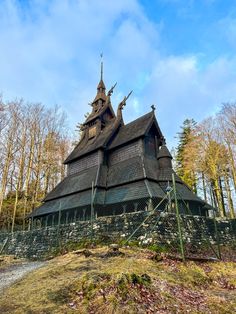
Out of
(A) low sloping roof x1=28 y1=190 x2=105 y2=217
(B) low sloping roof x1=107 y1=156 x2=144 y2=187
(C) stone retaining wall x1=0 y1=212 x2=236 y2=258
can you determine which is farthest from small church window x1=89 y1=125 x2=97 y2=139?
(C) stone retaining wall x1=0 y1=212 x2=236 y2=258

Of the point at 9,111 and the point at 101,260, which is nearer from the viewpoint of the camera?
the point at 101,260

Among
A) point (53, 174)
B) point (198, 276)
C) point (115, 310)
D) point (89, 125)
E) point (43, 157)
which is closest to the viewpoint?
point (115, 310)

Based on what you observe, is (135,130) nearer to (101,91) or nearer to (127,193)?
(127,193)

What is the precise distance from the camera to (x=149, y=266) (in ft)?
29.8

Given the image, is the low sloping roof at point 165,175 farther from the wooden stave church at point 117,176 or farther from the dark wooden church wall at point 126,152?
the dark wooden church wall at point 126,152

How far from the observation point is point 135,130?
74.9 ft

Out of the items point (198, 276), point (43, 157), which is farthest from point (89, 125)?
point (198, 276)

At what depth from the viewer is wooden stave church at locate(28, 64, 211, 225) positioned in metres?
17.7

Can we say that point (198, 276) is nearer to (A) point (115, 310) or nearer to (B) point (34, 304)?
(A) point (115, 310)

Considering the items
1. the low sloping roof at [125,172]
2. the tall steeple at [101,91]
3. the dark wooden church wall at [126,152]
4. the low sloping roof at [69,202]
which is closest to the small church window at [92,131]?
the tall steeple at [101,91]

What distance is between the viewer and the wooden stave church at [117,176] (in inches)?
697

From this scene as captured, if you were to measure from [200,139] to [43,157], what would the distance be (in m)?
19.3

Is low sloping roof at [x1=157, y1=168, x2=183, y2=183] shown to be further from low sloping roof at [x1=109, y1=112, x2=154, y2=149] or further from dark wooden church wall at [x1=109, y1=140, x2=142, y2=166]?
low sloping roof at [x1=109, y1=112, x2=154, y2=149]

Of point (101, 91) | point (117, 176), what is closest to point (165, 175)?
point (117, 176)
